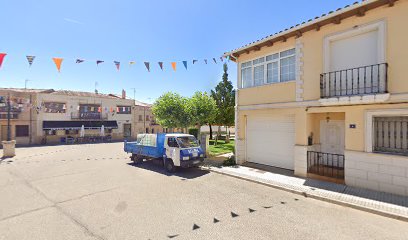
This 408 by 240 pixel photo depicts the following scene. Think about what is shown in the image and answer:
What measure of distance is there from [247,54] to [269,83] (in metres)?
2.39

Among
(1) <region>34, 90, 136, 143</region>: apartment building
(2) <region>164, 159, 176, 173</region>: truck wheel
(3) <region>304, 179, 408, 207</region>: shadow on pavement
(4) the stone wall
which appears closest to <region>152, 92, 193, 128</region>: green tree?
(2) <region>164, 159, 176, 173</region>: truck wheel

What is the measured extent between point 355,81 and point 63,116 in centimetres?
3584

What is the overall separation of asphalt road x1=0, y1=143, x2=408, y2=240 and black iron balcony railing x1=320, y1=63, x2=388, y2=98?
452cm

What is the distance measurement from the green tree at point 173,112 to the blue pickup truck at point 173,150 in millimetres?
2846

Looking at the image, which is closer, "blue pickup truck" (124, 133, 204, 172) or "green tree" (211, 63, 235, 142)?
"blue pickup truck" (124, 133, 204, 172)

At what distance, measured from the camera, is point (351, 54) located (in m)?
8.06

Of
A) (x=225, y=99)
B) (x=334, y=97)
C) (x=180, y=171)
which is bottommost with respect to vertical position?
(x=180, y=171)

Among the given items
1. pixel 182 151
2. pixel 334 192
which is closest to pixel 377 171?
pixel 334 192

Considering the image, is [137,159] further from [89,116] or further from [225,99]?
[89,116]

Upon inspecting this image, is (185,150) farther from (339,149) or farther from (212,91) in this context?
(212,91)

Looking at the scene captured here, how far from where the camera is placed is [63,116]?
100ft

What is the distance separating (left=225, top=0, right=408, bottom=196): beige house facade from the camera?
6.95 m

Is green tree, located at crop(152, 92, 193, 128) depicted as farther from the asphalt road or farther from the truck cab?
the asphalt road

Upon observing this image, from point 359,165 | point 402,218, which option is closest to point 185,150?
point 359,165
